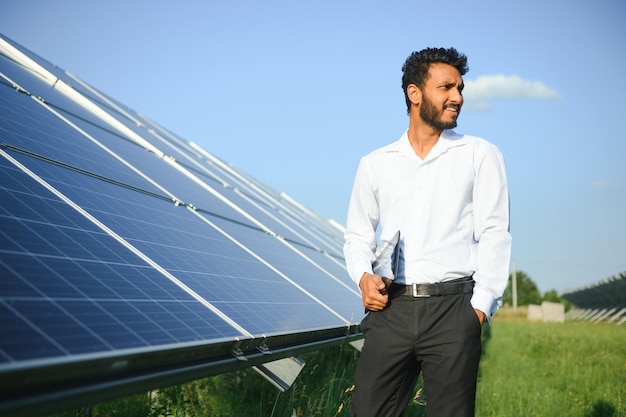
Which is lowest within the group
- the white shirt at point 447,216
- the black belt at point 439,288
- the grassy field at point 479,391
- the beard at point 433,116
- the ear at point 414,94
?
the grassy field at point 479,391

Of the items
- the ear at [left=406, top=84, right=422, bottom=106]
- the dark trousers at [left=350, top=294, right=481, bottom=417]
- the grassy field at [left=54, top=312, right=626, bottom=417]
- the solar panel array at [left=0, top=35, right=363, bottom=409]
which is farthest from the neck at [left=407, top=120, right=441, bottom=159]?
the grassy field at [left=54, top=312, right=626, bottom=417]

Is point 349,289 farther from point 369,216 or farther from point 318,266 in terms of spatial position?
point 369,216

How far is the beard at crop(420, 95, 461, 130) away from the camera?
11.5ft

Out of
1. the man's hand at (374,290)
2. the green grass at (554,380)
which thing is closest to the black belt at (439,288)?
the man's hand at (374,290)

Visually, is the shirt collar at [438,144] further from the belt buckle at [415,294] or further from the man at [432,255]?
the belt buckle at [415,294]

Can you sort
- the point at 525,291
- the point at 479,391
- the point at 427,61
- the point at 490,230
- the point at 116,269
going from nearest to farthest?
the point at 116,269 → the point at 490,230 → the point at 427,61 → the point at 479,391 → the point at 525,291

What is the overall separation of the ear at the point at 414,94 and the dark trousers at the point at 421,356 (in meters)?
1.04

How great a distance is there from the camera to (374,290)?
3.30m

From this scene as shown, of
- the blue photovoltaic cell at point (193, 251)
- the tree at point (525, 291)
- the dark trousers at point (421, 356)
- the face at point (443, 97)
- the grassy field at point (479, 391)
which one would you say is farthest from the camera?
the tree at point (525, 291)

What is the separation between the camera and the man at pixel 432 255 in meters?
3.26

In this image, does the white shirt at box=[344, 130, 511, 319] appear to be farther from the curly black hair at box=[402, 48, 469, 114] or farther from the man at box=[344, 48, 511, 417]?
the curly black hair at box=[402, 48, 469, 114]

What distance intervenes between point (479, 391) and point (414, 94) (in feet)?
21.1

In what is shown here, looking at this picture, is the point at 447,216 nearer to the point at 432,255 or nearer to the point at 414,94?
the point at 432,255

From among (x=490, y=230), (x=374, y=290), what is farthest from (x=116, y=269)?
(x=490, y=230)
